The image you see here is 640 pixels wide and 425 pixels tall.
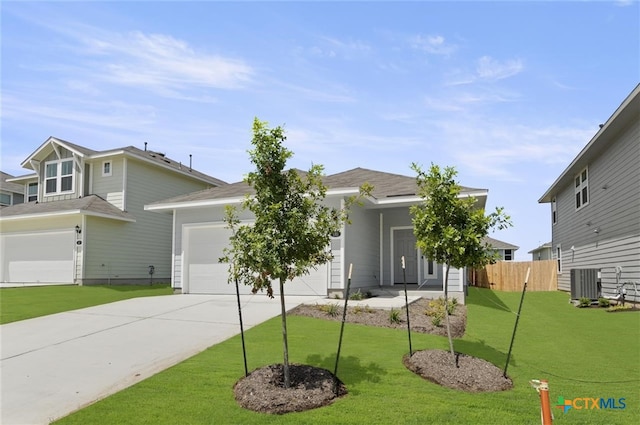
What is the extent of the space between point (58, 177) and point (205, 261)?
10735 millimetres

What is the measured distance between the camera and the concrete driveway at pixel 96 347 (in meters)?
5.14

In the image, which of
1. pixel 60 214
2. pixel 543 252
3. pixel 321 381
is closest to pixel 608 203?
pixel 321 381

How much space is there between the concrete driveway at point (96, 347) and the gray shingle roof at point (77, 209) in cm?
773

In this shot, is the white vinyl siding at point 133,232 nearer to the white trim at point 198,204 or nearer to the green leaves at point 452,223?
the white trim at point 198,204

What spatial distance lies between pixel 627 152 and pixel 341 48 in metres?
9.02

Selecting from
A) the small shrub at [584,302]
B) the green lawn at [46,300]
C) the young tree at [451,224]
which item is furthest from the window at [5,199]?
the small shrub at [584,302]

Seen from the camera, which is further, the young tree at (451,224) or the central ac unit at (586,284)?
the central ac unit at (586,284)

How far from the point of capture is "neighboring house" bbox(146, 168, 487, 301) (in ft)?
42.2

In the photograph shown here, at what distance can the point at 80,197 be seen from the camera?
19.9m

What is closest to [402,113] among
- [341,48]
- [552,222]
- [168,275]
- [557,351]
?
[341,48]

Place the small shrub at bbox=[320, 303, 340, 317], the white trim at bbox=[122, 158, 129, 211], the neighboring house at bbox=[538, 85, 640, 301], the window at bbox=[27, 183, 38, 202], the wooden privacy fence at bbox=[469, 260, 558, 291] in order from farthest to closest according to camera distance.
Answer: the window at bbox=[27, 183, 38, 202] < the wooden privacy fence at bbox=[469, 260, 558, 291] < the white trim at bbox=[122, 158, 129, 211] < the neighboring house at bbox=[538, 85, 640, 301] < the small shrub at bbox=[320, 303, 340, 317]

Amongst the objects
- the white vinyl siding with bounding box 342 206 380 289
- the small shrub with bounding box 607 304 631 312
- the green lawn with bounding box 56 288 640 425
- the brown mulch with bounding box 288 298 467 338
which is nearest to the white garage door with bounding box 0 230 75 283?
the white vinyl siding with bounding box 342 206 380 289

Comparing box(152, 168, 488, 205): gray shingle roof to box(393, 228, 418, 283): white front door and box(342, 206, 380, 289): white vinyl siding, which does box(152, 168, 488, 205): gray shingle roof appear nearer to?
box(342, 206, 380, 289): white vinyl siding

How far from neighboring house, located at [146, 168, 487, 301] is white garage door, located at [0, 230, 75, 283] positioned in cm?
594
